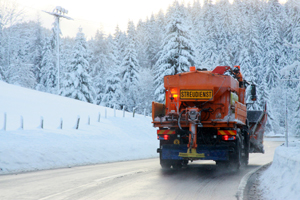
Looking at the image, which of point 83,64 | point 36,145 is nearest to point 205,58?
point 83,64

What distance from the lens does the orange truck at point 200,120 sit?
1095 cm

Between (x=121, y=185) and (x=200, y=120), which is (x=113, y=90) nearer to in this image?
(x=200, y=120)

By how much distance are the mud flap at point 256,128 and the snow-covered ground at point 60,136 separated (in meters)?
5.95

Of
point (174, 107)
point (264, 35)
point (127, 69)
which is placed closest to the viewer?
point (174, 107)

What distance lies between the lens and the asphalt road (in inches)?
279

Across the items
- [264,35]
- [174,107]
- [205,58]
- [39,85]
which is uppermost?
[264,35]

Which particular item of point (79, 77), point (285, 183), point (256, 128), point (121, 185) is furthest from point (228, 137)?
point (79, 77)

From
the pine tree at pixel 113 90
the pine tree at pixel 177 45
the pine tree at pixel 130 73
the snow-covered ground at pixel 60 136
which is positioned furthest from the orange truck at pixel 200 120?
the pine tree at pixel 130 73

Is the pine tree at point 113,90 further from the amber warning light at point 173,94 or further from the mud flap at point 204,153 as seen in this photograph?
the mud flap at point 204,153

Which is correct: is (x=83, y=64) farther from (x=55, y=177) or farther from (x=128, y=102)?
(x=55, y=177)

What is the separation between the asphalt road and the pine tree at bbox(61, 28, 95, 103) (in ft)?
133

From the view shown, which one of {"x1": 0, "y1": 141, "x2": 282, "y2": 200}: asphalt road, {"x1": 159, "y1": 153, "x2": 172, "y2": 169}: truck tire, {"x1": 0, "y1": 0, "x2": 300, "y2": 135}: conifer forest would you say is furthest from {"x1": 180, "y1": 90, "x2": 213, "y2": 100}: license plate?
{"x1": 0, "y1": 0, "x2": 300, "y2": 135}: conifer forest

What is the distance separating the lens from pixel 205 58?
67500 millimetres

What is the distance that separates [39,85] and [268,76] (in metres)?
43.1
